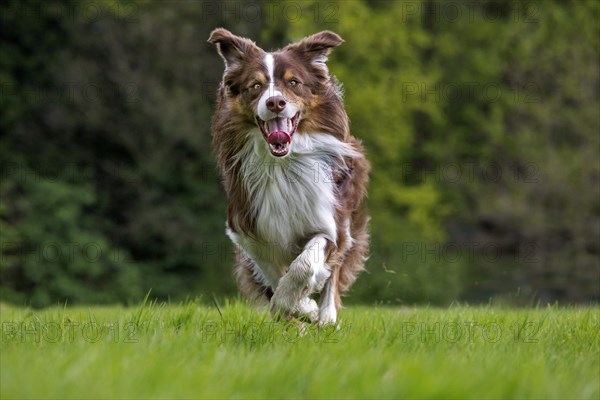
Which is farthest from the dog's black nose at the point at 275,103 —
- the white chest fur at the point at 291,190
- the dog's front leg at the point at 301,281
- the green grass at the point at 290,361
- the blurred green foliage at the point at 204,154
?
the blurred green foliage at the point at 204,154

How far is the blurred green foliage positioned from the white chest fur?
43.5ft

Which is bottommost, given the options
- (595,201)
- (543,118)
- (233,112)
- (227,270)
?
(227,270)

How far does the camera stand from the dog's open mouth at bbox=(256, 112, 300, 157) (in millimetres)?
6105

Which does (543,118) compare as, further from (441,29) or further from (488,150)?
(441,29)

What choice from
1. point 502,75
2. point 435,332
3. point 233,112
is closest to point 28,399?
point 435,332

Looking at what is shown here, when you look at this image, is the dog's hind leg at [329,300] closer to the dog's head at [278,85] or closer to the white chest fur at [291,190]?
the white chest fur at [291,190]

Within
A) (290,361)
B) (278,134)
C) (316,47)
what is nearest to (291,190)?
(278,134)

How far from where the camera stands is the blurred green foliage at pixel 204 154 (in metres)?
20.4

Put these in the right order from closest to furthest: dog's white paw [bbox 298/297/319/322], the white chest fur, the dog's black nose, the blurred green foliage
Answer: the dog's black nose → dog's white paw [bbox 298/297/319/322] → the white chest fur → the blurred green foliage

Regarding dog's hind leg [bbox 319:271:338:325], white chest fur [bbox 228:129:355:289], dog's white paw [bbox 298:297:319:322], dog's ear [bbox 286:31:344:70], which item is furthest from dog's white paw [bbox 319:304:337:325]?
dog's ear [bbox 286:31:344:70]

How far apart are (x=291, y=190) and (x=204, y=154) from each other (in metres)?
15.9

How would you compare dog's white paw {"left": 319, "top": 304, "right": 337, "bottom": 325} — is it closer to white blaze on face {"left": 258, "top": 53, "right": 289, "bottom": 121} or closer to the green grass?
the green grass

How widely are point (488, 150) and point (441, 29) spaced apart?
4.73m

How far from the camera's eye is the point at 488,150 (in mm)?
24859
